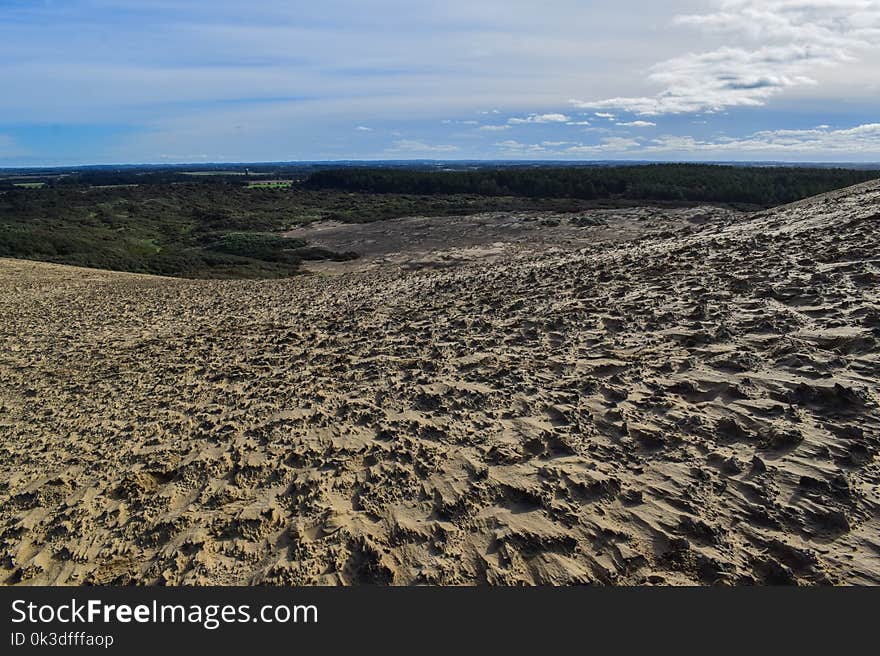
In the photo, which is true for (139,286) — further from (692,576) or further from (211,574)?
(692,576)

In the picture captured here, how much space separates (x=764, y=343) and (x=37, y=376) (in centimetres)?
955

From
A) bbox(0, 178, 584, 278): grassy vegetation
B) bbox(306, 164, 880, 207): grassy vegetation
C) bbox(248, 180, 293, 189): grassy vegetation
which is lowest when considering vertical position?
bbox(0, 178, 584, 278): grassy vegetation

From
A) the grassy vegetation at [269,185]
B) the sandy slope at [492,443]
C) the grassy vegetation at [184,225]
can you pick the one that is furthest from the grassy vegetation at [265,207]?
the sandy slope at [492,443]

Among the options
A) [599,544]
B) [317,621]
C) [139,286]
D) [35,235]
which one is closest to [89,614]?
[317,621]

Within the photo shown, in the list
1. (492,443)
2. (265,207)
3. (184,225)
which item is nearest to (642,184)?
(265,207)

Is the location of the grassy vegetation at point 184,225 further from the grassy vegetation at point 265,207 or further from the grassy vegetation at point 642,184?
the grassy vegetation at point 642,184

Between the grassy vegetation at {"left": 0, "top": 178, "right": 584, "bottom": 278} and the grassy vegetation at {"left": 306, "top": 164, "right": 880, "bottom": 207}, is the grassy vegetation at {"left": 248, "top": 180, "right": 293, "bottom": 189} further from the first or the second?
the grassy vegetation at {"left": 306, "top": 164, "right": 880, "bottom": 207}

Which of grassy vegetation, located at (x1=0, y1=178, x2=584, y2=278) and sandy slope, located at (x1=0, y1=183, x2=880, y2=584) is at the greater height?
grassy vegetation, located at (x1=0, y1=178, x2=584, y2=278)

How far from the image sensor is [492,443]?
203 inches

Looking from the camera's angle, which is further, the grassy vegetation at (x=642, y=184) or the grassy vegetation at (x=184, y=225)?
the grassy vegetation at (x=642, y=184)

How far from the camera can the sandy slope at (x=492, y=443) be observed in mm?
3816

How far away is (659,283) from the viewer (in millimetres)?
9109

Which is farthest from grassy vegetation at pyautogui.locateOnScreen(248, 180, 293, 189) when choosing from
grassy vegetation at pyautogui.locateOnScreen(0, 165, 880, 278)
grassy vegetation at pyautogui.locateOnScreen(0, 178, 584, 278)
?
grassy vegetation at pyautogui.locateOnScreen(0, 178, 584, 278)

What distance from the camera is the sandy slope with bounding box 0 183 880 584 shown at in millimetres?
3816
